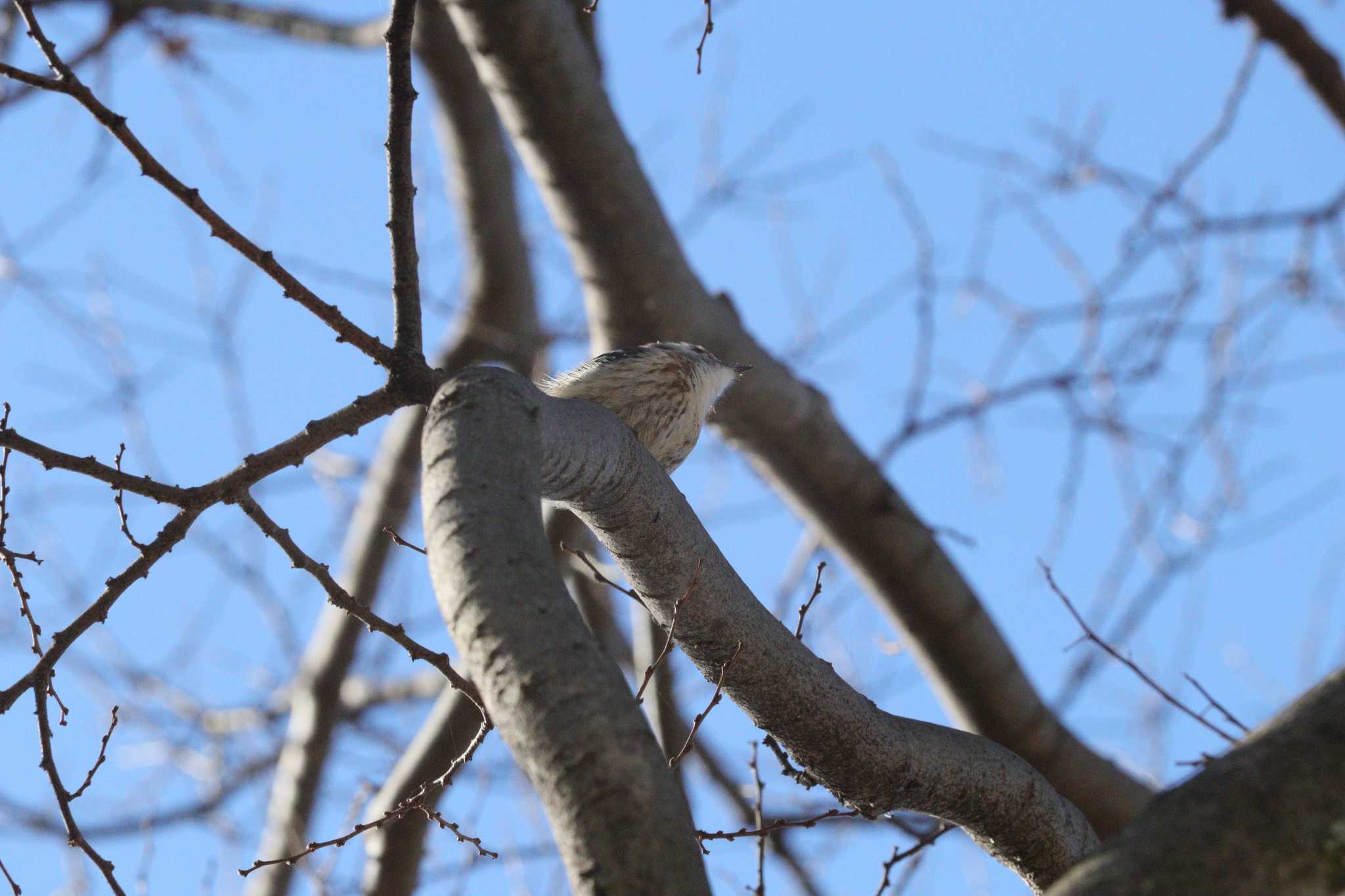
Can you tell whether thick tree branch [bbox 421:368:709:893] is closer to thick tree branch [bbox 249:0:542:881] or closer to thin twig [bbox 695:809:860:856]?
thin twig [bbox 695:809:860:856]

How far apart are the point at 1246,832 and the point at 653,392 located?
7.42ft

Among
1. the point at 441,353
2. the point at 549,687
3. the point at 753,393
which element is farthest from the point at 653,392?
the point at 441,353

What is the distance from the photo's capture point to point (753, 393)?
162 inches

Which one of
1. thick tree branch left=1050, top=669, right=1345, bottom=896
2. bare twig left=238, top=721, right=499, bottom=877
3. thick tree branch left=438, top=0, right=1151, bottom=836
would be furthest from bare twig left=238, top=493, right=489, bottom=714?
thick tree branch left=438, top=0, right=1151, bottom=836

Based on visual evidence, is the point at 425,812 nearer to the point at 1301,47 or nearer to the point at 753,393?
the point at 753,393

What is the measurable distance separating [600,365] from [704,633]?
1.37m

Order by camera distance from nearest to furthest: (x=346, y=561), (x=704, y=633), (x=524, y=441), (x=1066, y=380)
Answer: (x=524, y=441) < (x=704, y=633) < (x=1066, y=380) < (x=346, y=561)

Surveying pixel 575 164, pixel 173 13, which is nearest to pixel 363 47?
pixel 173 13

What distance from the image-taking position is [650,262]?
395 cm

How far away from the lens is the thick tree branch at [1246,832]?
1.18 metres

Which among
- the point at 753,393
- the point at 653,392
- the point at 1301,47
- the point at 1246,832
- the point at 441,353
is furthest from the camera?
Answer: the point at 441,353

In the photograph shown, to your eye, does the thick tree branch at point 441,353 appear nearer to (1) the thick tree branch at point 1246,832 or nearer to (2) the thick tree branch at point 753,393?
(2) the thick tree branch at point 753,393

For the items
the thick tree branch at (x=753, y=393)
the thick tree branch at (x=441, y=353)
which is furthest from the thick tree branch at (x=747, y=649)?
the thick tree branch at (x=441, y=353)

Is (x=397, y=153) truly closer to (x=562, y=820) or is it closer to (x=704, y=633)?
(x=704, y=633)
